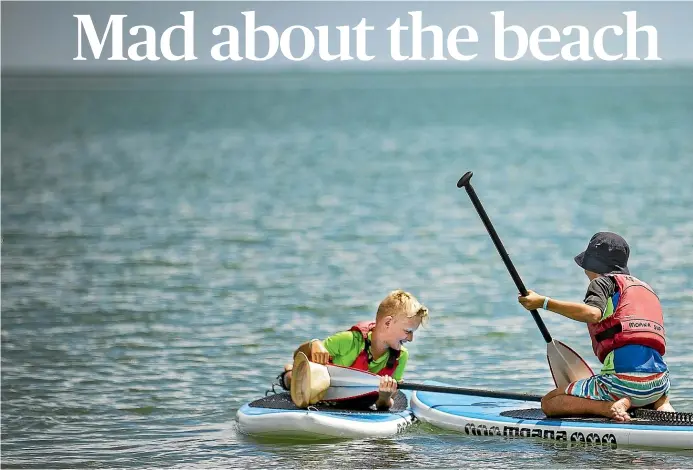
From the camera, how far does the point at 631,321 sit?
778 cm

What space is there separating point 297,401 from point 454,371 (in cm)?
219

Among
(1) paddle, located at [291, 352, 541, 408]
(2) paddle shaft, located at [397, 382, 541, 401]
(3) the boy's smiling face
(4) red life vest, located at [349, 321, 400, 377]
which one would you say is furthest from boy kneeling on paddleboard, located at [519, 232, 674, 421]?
(4) red life vest, located at [349, 321, 400, 377]

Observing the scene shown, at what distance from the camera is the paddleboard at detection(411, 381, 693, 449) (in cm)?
777

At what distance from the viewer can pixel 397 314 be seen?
8258 millimetres

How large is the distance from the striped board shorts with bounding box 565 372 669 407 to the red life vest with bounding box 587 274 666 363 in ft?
0.53

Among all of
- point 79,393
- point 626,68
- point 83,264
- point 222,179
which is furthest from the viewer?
point 626,68

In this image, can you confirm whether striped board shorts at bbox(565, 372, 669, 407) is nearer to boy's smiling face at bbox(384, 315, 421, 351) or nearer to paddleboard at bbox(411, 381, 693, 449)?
paddleboard at bbox(411, 381, 693, 449)

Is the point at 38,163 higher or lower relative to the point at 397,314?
higher

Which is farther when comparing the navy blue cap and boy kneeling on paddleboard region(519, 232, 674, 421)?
the navy blue cap

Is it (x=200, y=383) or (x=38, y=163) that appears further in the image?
(x=38, y=163)

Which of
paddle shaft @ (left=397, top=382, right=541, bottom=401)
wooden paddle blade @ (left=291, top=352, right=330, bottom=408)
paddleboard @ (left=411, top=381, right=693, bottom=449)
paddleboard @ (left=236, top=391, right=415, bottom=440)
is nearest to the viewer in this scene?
paddleboard @ (left=411, top=381, right=693, bottom=449)

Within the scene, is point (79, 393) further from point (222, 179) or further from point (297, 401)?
point (222, 179)

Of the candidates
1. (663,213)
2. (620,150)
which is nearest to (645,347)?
(663,213)

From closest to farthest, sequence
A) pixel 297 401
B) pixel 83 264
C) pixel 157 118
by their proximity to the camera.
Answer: pixel 297 401 → pixel 83 264 → pixel 157 118
